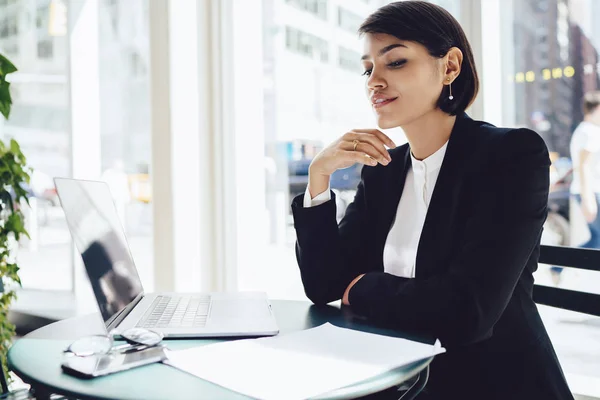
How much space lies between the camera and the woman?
3.59 feet

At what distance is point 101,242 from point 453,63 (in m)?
0.89

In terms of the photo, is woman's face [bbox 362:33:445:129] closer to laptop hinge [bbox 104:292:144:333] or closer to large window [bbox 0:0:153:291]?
laptop hinge [bbox 104:292:144:333]

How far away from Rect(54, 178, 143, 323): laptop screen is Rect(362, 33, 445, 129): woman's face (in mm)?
659

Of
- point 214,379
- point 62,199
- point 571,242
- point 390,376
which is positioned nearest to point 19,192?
point 62,199

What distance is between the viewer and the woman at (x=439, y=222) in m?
1.09

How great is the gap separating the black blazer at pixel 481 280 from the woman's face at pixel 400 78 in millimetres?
114

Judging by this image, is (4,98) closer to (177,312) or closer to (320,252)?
(177,312)

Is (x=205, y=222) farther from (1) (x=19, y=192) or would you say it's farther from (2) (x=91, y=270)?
(2) (x=91, y=270)

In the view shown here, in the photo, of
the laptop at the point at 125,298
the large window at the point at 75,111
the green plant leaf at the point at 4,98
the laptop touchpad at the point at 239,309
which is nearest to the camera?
the laptop at the point at 125,298

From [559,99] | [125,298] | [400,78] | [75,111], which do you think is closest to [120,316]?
[125,298]

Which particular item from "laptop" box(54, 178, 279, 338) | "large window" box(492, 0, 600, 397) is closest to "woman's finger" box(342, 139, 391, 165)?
"laptop" box(54, 178, 279, 338)

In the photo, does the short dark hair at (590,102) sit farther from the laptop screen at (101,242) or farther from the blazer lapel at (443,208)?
the laptop screen at (101,242)

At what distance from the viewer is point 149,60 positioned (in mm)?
2695

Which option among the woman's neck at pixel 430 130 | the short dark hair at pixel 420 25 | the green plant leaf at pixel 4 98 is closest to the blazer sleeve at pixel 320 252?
the woman's neck at pixel 430 130
